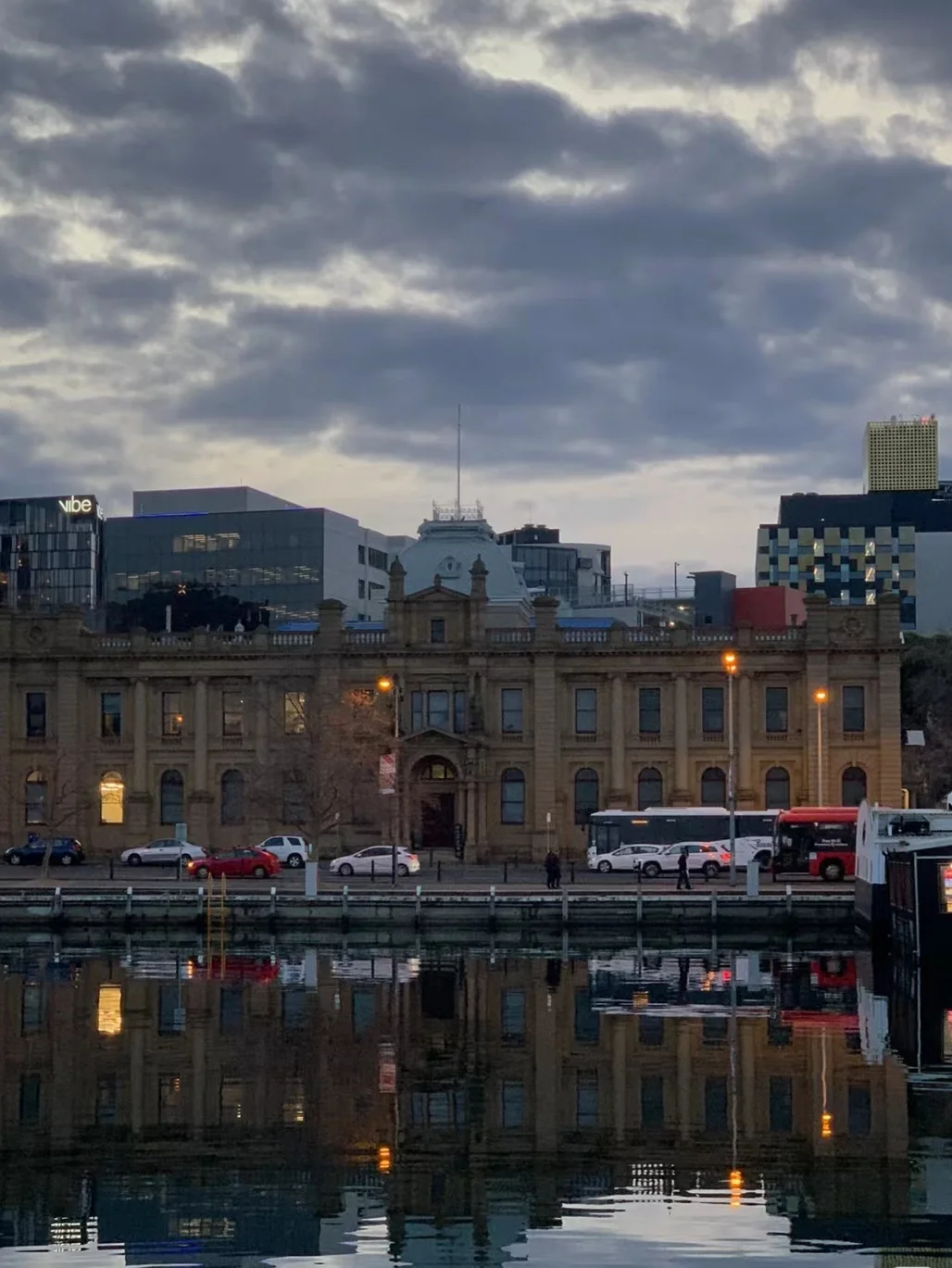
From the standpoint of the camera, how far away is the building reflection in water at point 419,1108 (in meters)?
32.9

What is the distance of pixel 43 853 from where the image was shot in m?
107

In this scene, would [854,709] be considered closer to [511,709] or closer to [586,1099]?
[511,709]

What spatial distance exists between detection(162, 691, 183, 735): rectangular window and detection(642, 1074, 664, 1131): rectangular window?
74.4 meters

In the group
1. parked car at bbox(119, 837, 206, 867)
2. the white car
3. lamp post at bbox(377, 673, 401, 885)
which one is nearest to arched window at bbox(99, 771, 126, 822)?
parked car at bbox(119, 837, 206, 867)

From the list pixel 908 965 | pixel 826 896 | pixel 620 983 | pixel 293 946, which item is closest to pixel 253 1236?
pixel 620 983

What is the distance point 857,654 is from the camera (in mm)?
111312

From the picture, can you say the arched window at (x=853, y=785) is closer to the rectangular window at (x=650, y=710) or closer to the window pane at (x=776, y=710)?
the window pane at (x=776, y=710)

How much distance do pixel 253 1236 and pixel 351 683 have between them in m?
83.8

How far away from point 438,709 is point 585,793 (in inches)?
349

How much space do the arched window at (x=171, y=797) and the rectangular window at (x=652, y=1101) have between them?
74.0 m

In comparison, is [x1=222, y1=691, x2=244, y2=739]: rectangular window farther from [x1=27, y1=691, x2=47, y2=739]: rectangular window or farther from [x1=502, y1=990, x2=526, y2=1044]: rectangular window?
[x1=502, y1=990, x2=526, y2=1044]: rectangular window

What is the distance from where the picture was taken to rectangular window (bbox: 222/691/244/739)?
382ft

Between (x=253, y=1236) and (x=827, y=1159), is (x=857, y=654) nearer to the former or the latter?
(x=827, y=1159)

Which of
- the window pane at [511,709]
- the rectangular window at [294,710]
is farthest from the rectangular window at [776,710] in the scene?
the rectangular window at [294,710]
